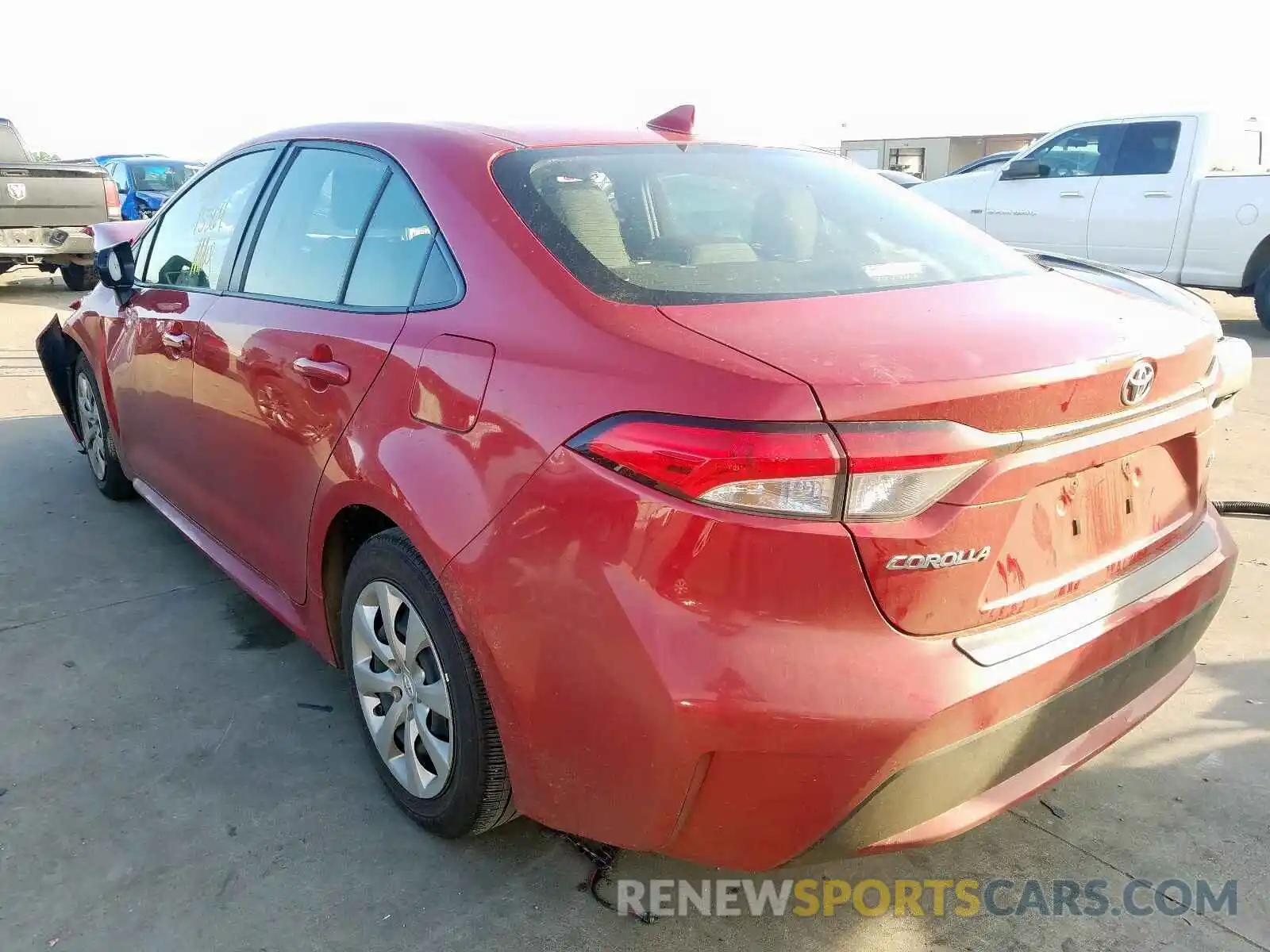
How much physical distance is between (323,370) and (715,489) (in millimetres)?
1292

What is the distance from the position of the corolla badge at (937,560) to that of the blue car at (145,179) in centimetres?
1702

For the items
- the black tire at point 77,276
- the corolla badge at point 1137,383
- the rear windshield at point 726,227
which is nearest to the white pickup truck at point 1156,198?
the rear windshield at point 726,227

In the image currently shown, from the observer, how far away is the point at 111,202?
38.8 ft

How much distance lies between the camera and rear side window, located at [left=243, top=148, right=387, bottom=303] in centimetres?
265

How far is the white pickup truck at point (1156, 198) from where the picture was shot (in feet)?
28.5

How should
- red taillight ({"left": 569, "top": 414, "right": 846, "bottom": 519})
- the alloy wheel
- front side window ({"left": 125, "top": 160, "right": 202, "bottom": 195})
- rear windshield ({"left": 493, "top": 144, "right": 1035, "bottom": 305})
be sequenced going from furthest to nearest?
front side window ({"left": 125, "top": 160, "right": 202, "bottom": 195})
the alloy wheel
rear windshield ({"left": 493, "top": 144, "right": 1035, "bottom": 305})
red taillight ({"left": 569, "top": 414, "right": 846, "bottom": 519})

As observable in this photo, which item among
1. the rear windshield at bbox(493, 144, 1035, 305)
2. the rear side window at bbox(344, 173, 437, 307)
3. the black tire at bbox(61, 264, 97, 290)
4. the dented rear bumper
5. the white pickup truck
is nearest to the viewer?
the rear windshield at bbox(493, 144, 1035, 305)

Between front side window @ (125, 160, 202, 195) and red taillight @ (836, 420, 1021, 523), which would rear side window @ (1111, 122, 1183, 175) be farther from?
front side window @ (125, 160, 202, 195)


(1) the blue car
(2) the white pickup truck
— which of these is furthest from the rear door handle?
(1) the blue car

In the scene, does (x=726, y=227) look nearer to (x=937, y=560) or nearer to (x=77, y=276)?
(x=937, y=560)

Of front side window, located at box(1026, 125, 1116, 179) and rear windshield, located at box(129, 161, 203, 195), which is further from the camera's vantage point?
rear windshield, located at box(129, 161, 203, 195)

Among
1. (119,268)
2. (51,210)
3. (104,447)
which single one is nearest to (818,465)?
(119,268)

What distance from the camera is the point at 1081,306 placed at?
2115 mm

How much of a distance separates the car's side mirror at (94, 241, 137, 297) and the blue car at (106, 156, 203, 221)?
13.6m
